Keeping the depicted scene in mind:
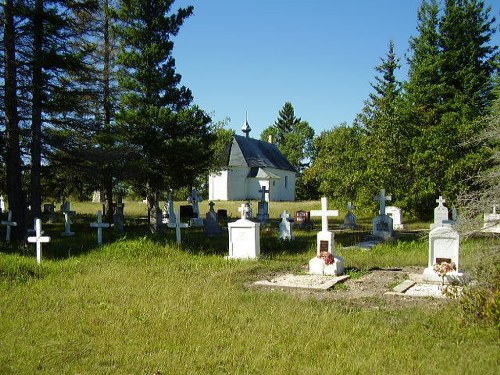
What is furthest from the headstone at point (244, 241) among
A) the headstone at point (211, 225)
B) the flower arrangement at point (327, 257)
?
the headstone at point (211, 225)

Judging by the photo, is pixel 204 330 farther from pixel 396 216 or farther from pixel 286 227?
pixel 396 216

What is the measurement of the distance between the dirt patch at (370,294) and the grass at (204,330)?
11.0 inches

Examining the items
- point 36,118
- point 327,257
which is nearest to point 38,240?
point 36,118

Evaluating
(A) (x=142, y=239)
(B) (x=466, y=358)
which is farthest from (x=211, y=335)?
(A) (x=142, y=239)

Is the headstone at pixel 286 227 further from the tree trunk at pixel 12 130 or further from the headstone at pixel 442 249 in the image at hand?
the tree trunk at pixel 12 130

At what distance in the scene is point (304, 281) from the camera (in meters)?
9.73

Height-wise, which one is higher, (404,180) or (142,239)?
(404,180)

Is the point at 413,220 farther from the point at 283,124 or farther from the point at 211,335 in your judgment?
the point at 283,124

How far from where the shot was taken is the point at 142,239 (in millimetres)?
13648

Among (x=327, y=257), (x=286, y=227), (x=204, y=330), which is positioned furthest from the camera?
(x=286, y=227)

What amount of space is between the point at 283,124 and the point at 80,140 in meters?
74.8

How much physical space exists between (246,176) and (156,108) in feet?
102

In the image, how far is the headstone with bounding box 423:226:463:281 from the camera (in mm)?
9562

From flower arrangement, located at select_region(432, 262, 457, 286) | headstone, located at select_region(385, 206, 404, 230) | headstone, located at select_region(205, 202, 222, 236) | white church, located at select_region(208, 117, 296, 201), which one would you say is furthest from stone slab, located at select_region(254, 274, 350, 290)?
white church, located at select_region(208, 117, 296, 201)
